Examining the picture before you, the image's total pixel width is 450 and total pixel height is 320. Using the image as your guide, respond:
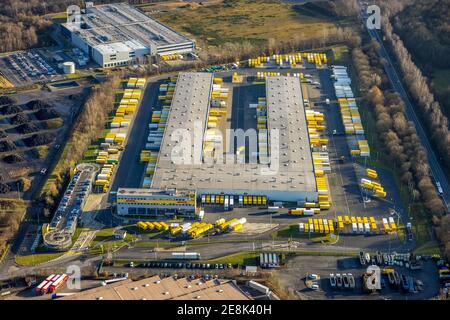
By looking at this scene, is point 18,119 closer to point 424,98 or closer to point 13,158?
point 13,158

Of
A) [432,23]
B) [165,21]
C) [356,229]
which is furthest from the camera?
[165,21]

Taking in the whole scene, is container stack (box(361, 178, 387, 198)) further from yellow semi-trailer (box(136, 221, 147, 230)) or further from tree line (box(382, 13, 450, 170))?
yellow semi-trailer (box(136, 221, 147, 230))

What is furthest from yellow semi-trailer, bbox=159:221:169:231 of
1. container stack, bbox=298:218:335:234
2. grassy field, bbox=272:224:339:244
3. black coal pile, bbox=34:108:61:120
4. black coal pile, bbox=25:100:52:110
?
black coal pile, bbox=25:100:52:110

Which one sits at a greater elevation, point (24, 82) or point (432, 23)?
point (432, 23)

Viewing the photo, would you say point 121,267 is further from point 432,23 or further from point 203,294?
point 432,23

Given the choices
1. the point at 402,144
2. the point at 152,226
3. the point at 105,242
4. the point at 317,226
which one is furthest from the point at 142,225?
the point at 402,144

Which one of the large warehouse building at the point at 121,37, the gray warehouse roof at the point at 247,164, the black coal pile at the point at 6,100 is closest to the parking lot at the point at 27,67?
the black coal pile at the point at 6,100

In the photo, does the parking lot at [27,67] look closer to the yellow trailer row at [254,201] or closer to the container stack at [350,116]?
the container stack at [350,116]

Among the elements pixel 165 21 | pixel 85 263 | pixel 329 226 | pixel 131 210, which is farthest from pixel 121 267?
pixel 165 21
